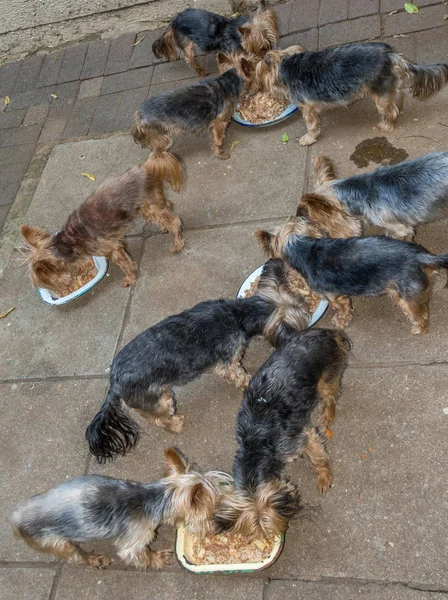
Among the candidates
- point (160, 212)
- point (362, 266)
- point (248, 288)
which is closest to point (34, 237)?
point (160, 212)

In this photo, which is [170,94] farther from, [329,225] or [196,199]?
[329,225]

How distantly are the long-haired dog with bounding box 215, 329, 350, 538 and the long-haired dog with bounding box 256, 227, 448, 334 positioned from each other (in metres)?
0.50

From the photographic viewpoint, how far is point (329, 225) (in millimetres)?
5277

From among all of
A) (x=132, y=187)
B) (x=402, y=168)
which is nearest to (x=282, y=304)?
(x=402, y=168)

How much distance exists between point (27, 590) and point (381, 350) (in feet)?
11.5

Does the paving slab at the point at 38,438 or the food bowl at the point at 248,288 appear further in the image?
the food bowl at the point at 248,288

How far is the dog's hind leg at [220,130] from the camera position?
Result: 687 centimetres

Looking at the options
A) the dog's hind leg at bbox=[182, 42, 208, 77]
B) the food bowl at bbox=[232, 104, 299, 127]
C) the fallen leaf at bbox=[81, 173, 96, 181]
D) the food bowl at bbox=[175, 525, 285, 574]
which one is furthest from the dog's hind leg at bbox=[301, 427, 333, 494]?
the dog's hind leg at bbox=[182, 42, 208, 77]

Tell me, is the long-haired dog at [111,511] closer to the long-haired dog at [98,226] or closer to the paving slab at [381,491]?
the paving slab at [381,491]

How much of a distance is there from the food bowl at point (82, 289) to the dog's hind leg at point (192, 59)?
335 cm

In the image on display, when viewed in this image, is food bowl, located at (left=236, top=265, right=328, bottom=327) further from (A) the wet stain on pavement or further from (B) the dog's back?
(B) the dog's back

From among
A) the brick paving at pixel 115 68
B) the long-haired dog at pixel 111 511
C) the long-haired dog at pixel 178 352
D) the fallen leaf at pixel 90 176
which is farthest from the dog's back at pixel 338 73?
the long-haired dog at pixel 111 511

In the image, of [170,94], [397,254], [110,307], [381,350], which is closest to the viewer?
[397,254]

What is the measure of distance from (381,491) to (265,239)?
2312mm
